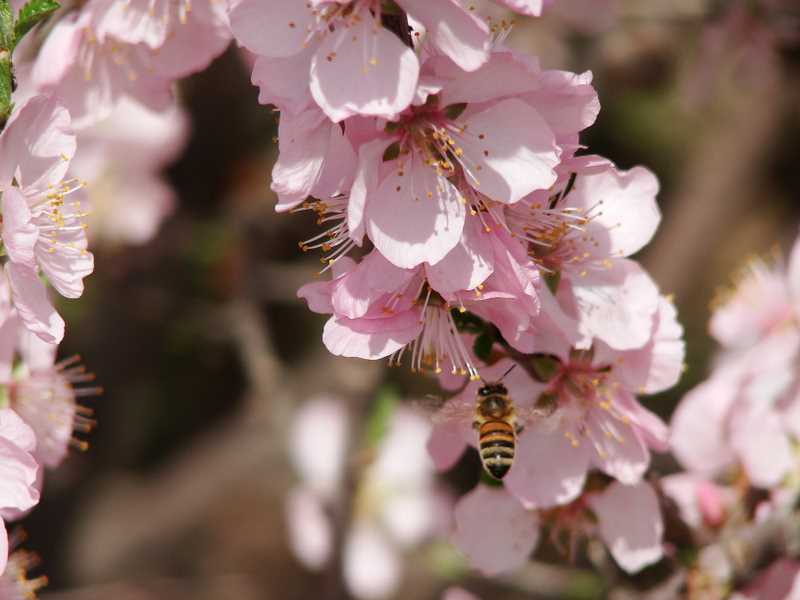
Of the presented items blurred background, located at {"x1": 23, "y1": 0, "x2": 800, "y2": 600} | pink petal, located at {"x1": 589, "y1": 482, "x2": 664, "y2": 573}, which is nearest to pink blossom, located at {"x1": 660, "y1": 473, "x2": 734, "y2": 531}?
pink petal, located at {"x1": 589, "y1": 482, "x2": 664, "y2": 573}

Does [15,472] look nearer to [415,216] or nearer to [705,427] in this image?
[415,216]

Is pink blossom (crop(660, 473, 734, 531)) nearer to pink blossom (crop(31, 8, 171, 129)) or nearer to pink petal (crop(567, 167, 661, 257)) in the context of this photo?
pink petal (crop(567, 167, 661, 257))

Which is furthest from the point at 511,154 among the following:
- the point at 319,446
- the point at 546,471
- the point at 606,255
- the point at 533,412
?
the point at 319,446

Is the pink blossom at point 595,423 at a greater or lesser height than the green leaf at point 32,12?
lesser

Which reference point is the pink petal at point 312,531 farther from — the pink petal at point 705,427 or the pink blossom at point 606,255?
the pink blossom at point 606,255

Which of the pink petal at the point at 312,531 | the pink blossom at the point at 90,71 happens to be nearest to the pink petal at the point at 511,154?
the pink blossom at the point at 90,71

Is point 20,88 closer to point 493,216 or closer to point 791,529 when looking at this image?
point 493,216
